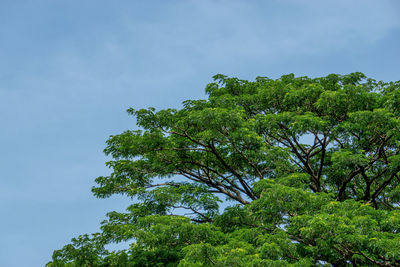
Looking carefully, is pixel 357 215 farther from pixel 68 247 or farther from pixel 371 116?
pixel 68 247

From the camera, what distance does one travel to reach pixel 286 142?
54.9 feet

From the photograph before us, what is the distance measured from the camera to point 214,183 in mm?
16672

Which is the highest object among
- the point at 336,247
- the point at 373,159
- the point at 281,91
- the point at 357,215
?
the point at 281,91

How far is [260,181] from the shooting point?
12266 millimetres

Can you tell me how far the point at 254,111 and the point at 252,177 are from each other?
9.54 ft

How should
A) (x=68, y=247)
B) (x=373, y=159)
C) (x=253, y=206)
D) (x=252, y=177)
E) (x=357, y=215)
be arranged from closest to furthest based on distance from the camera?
(x=357, y=215)
(x=253, y=206)
(x=68, y=247)
(x=373, y=159)
(x=252, y=177)

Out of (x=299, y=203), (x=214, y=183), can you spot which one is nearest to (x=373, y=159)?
(x=299, y=203)

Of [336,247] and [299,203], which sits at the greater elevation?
[299,203]

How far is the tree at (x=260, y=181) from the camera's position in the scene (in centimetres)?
1034

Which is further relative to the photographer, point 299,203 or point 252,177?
point 252,177

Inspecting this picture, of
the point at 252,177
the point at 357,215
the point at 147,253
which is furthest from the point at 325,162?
the point at 147,253

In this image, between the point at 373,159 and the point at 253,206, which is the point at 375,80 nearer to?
the point at 373,159

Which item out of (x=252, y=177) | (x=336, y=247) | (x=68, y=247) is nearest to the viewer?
(x=336, y=247)

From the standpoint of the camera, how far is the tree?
33.9 feet
